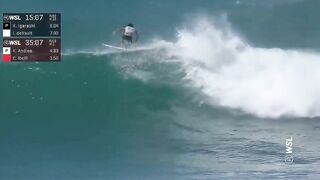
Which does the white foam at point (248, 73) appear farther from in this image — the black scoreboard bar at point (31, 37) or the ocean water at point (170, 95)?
the black scoreboard bar at point (31, 37)

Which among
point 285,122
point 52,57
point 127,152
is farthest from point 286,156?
point 52,57

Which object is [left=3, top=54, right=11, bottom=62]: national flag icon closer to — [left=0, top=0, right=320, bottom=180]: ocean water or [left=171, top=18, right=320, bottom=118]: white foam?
[left=0, top=0, right=320, bottom=180]: ocean water

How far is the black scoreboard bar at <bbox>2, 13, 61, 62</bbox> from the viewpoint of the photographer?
120 inches

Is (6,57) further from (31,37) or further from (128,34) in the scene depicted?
(128,34)

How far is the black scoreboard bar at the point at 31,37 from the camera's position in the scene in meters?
3.06

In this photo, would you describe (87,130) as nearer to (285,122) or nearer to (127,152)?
(127,152)

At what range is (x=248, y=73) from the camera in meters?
3.04

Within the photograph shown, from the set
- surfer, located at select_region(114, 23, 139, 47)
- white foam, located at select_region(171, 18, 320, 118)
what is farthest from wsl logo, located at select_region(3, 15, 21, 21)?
white foam, located at select_region(171, 18, 320, 118)

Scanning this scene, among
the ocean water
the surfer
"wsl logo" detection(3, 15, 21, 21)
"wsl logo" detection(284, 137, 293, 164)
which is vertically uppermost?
"wsl logo" detection(3, 15, 21, 21)

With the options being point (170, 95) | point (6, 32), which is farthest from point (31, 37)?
point (170, 95)

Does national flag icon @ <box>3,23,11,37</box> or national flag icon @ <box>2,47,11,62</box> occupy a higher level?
national flag icon @ <box>3,23,11,37</box>

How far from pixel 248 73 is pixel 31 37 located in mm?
1305

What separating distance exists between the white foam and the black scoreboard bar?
0.73 metres

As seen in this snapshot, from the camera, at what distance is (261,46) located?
9.91 feet
